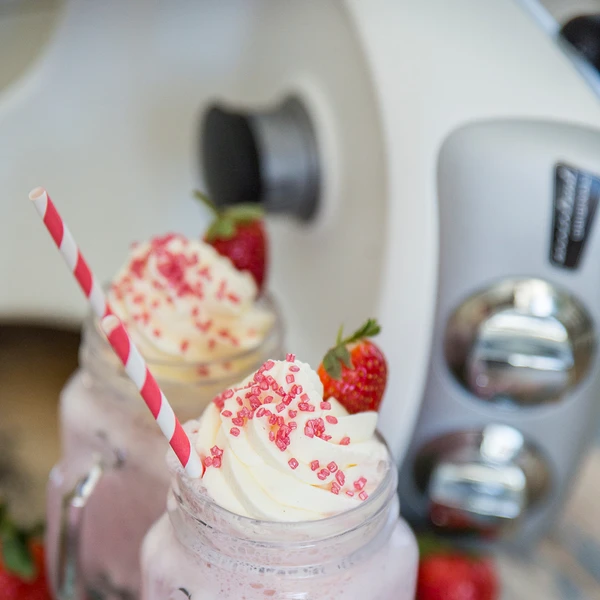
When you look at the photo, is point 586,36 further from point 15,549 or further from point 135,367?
point 15,549

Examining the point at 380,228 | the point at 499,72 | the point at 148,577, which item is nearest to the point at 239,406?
the point at 148,577

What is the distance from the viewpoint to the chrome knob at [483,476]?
22.4 inches

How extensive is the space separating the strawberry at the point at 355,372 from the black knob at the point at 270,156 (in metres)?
0.26

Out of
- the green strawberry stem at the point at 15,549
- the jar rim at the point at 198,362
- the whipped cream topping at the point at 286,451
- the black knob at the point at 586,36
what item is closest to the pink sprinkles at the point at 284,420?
the whipped cream topping at the point at 286,451

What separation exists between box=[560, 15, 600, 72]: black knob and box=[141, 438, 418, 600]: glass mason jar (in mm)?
354

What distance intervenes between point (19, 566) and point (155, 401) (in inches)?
9.4

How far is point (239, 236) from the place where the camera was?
22.4 inches

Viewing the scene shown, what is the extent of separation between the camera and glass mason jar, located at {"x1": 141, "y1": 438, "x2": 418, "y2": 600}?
0.37m

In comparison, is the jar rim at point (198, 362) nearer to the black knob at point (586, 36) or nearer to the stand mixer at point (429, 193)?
the stand mixer at point (429, 193)

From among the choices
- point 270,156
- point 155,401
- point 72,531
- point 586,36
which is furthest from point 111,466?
point 586,36

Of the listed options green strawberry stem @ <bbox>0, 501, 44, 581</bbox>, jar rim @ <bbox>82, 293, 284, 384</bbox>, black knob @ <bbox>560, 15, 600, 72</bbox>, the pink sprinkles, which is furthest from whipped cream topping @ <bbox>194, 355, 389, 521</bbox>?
black knob @ <bbox>560, 15, 600, 72</bbox>

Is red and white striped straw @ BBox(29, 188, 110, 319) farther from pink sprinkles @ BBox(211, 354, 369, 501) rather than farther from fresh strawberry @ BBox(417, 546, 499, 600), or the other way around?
fresh strawberry @ BBox(417, 546, 499, 600)

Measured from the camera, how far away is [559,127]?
1.76 feet

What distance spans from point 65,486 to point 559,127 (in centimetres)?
43
